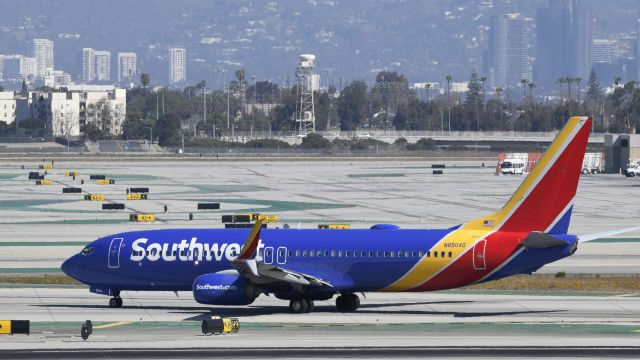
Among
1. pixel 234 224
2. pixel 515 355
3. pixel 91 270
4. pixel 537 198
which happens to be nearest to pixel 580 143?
pixel 537 198

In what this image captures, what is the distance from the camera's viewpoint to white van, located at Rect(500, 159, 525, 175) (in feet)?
576

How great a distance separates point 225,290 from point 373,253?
5751 millimetres

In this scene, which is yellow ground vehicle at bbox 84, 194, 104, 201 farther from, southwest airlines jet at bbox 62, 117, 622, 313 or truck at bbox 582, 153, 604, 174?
truck at bbox 582, 153, 604, 174

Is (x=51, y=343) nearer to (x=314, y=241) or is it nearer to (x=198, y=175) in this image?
(x=314, y=241)

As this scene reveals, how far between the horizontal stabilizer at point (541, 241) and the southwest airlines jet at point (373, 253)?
37mm

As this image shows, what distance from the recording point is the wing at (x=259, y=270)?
50.9 metres

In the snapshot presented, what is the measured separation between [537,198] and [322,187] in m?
97.8

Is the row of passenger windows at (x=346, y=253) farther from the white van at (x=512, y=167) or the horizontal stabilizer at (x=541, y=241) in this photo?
the white van at (x=512, y=167)

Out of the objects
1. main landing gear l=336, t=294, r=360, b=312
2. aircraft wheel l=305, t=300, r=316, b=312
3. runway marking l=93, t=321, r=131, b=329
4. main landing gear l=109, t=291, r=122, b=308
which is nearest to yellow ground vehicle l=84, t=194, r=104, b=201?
main landing gear l=109, t=291, r=122, b=308

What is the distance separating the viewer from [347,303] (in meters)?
54.6

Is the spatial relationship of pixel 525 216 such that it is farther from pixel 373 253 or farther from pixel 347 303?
pixel 347 303

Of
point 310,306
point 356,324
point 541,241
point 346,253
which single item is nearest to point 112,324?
point 310,306

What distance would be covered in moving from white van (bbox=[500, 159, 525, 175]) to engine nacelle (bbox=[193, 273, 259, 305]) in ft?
414

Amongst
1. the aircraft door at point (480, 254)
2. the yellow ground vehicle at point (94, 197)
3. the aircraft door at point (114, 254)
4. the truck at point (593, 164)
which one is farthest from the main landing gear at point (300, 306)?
the truck at point (593, 164)
